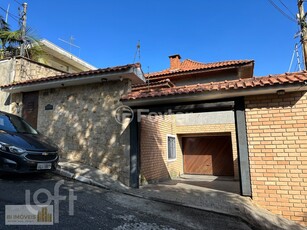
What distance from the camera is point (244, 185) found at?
20.4 ft

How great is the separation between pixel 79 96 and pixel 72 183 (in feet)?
11.7

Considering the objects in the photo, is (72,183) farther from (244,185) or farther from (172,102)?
(244,185)

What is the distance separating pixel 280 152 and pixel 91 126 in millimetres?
6003

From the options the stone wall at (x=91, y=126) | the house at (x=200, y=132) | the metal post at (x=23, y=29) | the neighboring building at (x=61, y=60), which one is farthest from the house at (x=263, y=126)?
the neighboring building at (x=61, y=60)

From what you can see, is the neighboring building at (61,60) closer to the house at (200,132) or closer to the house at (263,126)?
the house at (200,132)

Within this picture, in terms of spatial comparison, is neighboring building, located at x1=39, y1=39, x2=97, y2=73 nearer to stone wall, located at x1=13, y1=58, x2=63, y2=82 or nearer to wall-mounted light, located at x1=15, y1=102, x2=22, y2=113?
stone wall, located at x1=13, y1=58, x2=63, y2=82

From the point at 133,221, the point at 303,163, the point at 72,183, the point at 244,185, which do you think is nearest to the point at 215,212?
the point at 244,185

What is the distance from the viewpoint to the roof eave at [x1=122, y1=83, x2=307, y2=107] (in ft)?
18.7

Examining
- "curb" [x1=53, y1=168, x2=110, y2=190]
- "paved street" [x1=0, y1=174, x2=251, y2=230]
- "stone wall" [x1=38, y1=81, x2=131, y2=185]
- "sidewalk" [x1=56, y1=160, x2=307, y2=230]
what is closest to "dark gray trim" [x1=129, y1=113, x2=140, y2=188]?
"stone wall" [x1=38, y1=81, x2=131, y2=185]

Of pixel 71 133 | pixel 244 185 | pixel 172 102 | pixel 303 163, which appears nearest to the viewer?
pixel 303 163

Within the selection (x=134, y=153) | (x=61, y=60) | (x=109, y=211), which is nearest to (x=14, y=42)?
(x=61, y=60)

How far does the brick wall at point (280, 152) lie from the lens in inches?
226

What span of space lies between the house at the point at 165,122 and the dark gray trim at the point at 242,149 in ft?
0.08

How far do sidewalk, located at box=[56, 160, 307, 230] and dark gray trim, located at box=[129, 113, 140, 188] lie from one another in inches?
12.3
